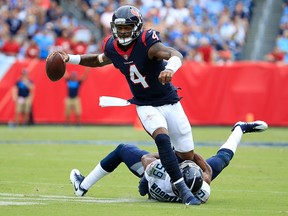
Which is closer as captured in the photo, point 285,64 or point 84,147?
point 84,147

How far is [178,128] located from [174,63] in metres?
0.67

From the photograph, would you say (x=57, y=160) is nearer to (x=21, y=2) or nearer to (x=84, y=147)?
(x=84, y=147)

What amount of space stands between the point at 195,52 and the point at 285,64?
2.50m

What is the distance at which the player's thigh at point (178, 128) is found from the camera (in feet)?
23.8

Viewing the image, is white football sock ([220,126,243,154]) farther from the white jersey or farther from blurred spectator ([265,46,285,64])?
blurred spectator ([265,46,285,64])

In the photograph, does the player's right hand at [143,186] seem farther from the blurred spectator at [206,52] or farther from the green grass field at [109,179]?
the blurred spectator at [206,52]

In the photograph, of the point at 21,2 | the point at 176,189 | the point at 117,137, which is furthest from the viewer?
the point at 21,2

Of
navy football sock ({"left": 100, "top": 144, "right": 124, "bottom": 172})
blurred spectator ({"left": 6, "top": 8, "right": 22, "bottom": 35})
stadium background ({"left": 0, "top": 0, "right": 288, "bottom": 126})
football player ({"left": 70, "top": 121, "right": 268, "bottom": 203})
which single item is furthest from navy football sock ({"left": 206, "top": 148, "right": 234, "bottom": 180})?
blurred spectator ({"left": 6, "top": 8, "right": 22, "bottom": 35})

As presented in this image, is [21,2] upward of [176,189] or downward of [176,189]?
downward

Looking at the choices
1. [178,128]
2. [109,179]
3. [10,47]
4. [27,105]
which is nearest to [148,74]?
[178,128]

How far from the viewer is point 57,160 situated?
11.4 metres

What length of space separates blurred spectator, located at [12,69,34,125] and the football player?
1203 cm

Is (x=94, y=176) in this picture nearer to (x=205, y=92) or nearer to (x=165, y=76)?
(x=165, y=76)

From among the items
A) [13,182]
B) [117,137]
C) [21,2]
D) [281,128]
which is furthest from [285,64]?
[13,182]
